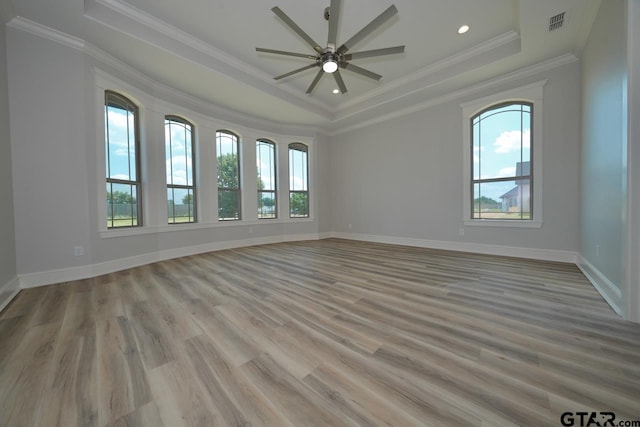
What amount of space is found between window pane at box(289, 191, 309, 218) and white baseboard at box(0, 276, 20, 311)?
495cm

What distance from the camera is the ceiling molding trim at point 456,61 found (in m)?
3.59

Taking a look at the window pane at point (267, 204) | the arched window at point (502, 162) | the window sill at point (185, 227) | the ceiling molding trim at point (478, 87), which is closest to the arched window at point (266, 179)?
the window pane at point (267, 204)

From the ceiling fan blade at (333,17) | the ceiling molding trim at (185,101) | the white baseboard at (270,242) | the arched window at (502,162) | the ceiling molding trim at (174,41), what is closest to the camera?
the ceiling fan blade at (333,17)

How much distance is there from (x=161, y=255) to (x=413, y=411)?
474 cm

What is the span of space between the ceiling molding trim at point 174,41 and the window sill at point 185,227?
2.79 m

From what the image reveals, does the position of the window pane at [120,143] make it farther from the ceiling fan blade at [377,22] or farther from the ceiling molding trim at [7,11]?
the ceiling fan blade at [377,22]

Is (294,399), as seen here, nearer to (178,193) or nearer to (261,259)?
(261,259)

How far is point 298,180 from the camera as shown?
22.7 feet

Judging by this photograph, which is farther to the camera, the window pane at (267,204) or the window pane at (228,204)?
the window pane at (267,204)

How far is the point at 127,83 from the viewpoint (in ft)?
12.5

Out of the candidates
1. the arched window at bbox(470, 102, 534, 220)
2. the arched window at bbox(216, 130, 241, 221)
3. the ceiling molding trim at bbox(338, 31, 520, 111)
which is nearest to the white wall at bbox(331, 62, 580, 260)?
the arched window at bbox(470, 102, 534, 220)

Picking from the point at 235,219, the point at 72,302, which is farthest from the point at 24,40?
the point at 235,219

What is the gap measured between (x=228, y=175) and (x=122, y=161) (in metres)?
2.10

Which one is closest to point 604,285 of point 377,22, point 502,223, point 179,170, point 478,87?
point 502,223
